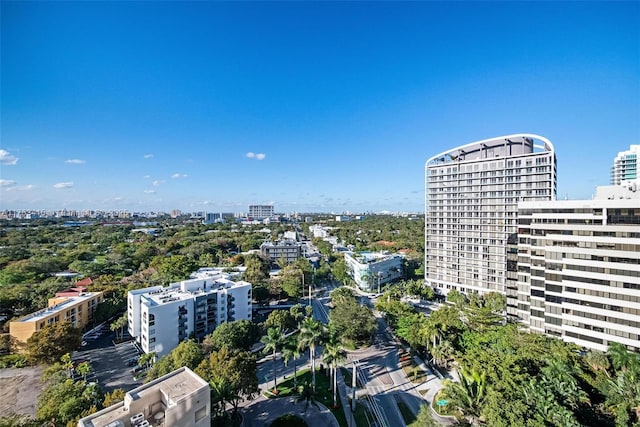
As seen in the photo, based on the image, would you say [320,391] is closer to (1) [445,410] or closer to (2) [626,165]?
(1) [445,410]

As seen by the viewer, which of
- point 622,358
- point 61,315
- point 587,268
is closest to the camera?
point 622,358

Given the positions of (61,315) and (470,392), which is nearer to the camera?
(470,392)

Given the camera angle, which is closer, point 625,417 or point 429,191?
point 625,417

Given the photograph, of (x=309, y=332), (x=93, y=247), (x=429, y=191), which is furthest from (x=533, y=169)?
(x=93, y=247)

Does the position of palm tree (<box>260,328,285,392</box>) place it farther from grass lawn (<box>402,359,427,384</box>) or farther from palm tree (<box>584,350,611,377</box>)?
palm tree (<box>584,350,611,377</box>)

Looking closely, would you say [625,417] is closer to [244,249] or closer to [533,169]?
[533,169]

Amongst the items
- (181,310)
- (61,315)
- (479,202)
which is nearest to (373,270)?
(479,202)

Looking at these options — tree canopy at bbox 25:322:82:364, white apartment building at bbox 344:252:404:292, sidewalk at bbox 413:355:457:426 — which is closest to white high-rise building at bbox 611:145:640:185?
white apartment building at bbox 344:252:404:292
